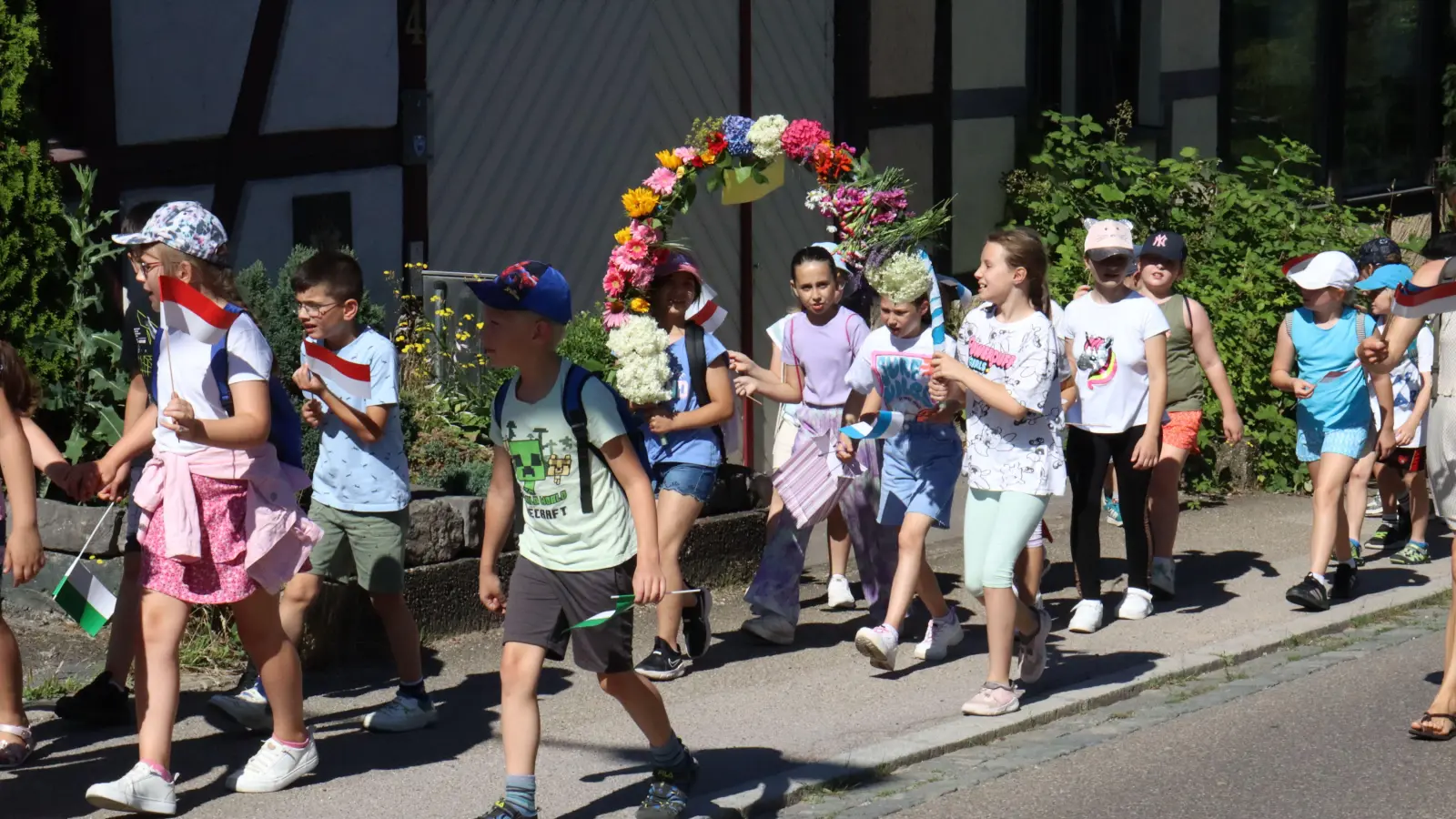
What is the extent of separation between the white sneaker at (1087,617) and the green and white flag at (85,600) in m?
4.10

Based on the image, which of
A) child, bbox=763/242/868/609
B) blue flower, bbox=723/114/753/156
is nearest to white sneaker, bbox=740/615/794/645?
child, bbox=763/242/868/609

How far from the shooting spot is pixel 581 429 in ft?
16.6

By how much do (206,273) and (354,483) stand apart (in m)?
1.08

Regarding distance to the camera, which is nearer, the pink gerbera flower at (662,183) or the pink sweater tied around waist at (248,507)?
the pink sweater tied around waist at (248,507)

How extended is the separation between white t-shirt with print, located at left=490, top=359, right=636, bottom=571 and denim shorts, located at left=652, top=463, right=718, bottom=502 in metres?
1.86

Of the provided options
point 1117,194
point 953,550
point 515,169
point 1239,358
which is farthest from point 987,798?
point 1117,194

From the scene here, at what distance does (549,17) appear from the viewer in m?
10.1

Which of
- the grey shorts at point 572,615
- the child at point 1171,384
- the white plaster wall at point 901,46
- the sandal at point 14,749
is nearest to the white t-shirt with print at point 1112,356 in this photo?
the child at point 1171,384

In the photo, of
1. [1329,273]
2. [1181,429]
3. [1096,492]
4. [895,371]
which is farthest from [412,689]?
[1329,273]

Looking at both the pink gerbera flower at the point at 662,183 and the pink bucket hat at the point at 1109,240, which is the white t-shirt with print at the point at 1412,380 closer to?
the pink bucket hat at the point at 1109,240

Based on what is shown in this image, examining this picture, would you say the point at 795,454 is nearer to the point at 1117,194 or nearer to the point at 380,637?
the point at 380,637

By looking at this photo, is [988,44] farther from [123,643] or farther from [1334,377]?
[123,643]

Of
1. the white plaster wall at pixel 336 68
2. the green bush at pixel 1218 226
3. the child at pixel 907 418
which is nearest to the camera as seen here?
the child at pixel 907 418

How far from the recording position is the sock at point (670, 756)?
207 inches
